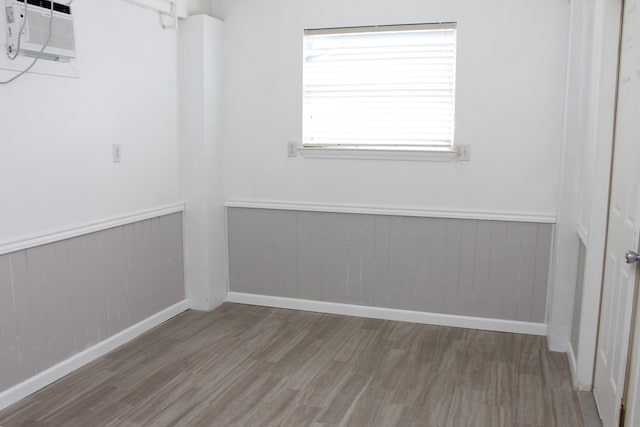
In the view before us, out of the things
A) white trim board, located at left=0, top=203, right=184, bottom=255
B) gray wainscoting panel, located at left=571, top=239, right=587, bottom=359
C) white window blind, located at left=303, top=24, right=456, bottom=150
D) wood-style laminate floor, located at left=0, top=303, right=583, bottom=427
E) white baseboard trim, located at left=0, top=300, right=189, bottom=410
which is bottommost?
wood-style laminate floor, located at left=0, top=303, right=583, bottom=427

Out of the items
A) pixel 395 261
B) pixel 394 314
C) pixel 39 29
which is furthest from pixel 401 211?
pixel 39 29

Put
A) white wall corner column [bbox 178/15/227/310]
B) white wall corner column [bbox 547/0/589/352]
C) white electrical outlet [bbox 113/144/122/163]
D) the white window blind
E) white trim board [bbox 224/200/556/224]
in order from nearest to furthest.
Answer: white wall corner column [bbox 547/0/589/352] → white electrical outlet [bbox 113/144/122/163] → white trim board [bbox 224/200/556/224] → the white window blind → white wall corner column [bbox 178/15/227/310]

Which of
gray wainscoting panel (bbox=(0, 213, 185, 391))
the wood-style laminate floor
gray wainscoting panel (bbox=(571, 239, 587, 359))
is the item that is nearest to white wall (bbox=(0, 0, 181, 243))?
gray wainscoting panel (bbox=(0, 213, 185, 391))

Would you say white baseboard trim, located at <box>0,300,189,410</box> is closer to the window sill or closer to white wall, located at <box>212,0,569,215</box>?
white wall, located at <box>212,0,569,215</box>

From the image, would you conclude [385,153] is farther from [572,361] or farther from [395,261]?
[572,361]

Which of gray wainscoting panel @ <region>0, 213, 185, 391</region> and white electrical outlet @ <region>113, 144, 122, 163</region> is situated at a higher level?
white electrical outlet @ <region>113, 144, 122, 163</region>

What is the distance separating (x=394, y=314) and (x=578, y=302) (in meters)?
1.31

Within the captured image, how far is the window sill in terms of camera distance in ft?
12.6

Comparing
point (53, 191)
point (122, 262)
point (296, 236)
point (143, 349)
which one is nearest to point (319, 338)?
point (296, 236)

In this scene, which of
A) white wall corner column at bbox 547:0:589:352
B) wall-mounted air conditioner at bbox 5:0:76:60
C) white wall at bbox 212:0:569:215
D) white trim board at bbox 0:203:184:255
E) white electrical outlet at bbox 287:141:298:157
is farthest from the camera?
white electrical outlet at bbox 287:141:298:157

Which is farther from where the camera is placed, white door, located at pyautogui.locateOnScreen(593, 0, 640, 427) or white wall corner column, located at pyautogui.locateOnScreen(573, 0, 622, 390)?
white wall corner column, located at pyautogui.locateOnScreen(573, 0, 622, 390)

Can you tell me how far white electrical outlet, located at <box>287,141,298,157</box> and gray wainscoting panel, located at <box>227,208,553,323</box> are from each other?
0.44 meters

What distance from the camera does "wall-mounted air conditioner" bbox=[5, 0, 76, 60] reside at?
2672 mm

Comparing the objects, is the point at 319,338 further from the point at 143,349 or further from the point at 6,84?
the point at 6,84
